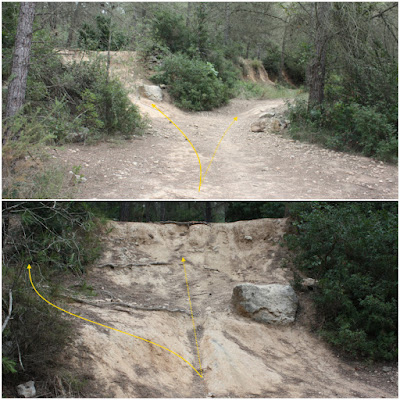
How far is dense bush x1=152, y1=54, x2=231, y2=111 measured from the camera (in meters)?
15.6

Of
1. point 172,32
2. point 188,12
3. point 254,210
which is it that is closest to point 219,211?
point 254,210

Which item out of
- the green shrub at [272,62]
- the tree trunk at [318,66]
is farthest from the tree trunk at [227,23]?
the tree trunk at [318,66]

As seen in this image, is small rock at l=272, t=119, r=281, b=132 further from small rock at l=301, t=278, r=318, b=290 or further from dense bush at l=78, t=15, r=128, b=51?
dense bush at l=78, t=15, r=128, b=51

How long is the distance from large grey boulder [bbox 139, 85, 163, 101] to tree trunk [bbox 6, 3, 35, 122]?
23.8 ft

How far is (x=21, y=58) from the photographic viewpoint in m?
7.73

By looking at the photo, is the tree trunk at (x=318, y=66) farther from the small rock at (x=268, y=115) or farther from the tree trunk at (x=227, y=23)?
the tree trunk at (x=227, y=23)

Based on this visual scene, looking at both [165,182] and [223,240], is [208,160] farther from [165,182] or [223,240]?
[223,240]

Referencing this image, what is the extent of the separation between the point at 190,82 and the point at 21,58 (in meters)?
8.98

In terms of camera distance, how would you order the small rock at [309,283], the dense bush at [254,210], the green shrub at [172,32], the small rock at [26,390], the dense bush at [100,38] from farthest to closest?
the green shrub at [172,32], the dense bush at [254,210], the dense bush at [100,38], the small rock at [309,283], the small rock at [26,390]

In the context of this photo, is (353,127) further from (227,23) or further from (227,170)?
(227,23)

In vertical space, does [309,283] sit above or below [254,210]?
below

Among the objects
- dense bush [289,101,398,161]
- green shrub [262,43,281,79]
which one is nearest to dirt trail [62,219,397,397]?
dense bush [289,101,398,161]

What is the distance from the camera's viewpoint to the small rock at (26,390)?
479 cm

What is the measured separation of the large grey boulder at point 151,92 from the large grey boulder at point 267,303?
861 cm
